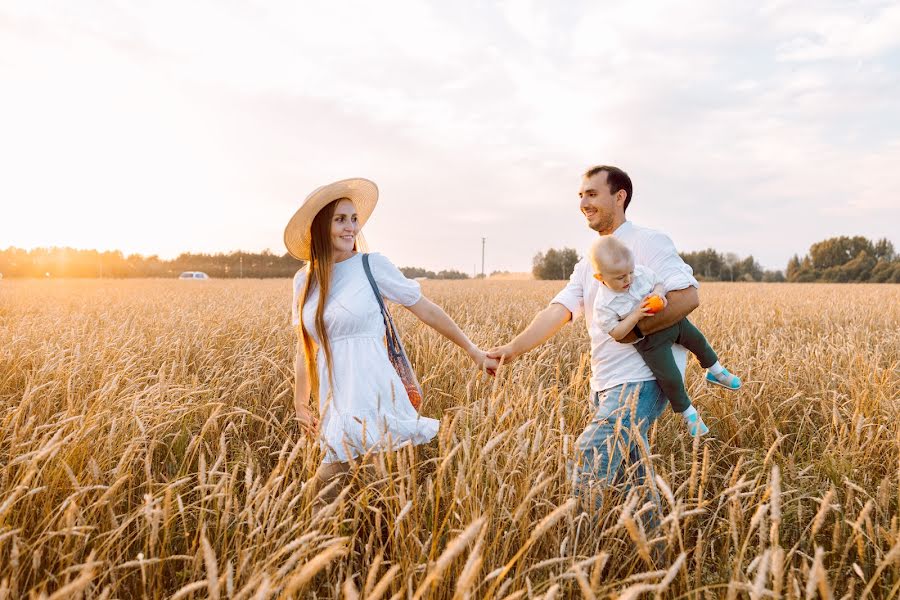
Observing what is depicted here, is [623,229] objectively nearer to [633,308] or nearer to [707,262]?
[633,308]

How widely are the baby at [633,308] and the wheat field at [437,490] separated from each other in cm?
36

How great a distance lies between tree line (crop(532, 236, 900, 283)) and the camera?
7506cm

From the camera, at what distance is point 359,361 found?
2.59 metres

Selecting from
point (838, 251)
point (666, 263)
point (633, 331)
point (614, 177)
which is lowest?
point (633, 331)

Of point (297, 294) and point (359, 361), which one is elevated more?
point (297, 294)

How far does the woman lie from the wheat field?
20 centimetres

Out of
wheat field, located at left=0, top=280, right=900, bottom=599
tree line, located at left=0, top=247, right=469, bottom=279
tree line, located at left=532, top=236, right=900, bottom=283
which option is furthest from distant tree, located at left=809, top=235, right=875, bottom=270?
wheat field, located at left=0, top=280, right=900, bottom=599

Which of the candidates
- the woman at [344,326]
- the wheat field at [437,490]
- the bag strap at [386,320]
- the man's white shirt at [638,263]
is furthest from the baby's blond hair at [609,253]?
the bag strap at [386,320]

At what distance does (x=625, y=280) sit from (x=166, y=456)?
8.22 ft

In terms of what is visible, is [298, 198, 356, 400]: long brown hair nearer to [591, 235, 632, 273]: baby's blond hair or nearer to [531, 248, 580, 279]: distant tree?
[591, 235, 632, 273]: baby's blond hair

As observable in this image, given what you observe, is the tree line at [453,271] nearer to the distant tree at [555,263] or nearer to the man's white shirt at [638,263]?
the distant tree at [555,263]

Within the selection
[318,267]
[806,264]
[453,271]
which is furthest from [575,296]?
[806,264]

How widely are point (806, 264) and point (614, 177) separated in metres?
99.8

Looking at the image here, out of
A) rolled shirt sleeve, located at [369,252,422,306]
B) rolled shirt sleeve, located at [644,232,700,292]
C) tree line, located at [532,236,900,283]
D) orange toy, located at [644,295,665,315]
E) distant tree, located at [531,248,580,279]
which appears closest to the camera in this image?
orange toy, located at [644,295,665,315]
